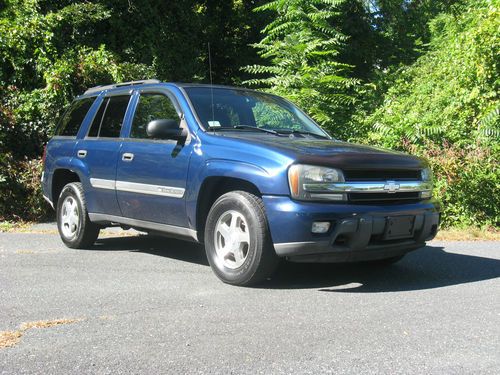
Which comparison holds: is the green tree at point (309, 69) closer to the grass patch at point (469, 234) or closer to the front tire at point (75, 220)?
the grass patch at point (469, 234)

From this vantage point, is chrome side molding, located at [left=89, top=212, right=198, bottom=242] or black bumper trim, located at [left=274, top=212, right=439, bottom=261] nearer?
black bumper trim, located at [left=274, top=212, right=439, bottom=261]

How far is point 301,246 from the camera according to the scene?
16.4ft

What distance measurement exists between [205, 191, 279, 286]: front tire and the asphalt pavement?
0.51ft

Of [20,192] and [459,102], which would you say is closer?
[20,192]

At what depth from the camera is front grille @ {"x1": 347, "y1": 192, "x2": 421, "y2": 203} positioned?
5.21m

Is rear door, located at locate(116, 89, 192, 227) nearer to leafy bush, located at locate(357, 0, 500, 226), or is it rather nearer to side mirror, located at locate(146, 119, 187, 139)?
side mirror, located at locate(146, 119, 187, 139)

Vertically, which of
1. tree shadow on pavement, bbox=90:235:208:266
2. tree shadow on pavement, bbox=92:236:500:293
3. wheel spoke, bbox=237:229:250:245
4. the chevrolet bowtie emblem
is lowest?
tree shadow on pavement, bbox=90:235:208:266

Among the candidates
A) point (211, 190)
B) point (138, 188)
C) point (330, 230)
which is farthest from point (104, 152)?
point (330, 230)

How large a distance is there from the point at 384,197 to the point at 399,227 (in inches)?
11.4

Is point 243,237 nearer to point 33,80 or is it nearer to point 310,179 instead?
point 310,179

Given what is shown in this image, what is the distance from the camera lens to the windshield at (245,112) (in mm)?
6227

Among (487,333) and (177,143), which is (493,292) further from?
(177,143)

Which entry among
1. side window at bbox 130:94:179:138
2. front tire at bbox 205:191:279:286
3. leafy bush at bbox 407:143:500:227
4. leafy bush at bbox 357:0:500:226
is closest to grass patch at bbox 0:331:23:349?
front tire at bbox 205:191:279:286

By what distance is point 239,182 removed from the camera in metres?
5.60
